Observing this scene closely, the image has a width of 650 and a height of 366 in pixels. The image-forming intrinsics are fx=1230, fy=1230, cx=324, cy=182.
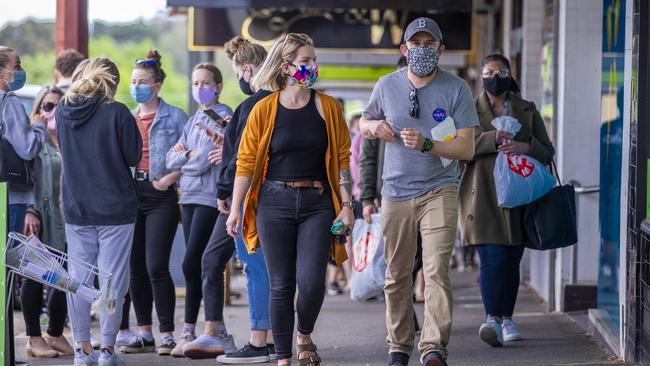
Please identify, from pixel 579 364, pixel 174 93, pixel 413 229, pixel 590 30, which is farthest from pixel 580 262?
pixel 174 93

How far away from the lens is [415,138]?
6.37 meters

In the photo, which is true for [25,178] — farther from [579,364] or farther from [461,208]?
[579,364]

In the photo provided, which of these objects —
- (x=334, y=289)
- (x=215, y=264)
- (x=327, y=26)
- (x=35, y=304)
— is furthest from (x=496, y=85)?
(x=334, y=289)

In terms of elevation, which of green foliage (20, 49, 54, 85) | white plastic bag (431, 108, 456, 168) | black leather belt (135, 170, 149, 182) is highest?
green foliage (20, 49, 54, 85)

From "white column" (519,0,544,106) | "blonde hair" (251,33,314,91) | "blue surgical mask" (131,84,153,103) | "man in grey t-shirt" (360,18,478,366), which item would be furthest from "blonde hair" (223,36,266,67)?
"white column" (519,0,544,106)

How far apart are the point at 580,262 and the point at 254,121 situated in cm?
403

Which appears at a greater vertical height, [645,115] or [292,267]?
[645,115]

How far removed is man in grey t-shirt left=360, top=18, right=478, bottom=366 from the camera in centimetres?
659

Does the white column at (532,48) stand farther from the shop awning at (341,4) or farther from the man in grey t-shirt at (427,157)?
the man in grey t-shirt at (427,157)

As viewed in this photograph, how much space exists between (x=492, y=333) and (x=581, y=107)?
2419mm

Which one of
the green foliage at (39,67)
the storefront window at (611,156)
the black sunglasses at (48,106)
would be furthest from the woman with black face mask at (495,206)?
the green foliage at (39,67)

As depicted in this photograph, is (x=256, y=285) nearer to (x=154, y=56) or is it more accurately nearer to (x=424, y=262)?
(x=424, y=262)

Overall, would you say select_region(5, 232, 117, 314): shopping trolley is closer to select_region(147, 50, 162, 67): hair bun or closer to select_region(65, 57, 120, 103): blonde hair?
select_region(65, 57, 120, 103): blonde hair

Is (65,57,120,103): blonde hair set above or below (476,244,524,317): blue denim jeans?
above
